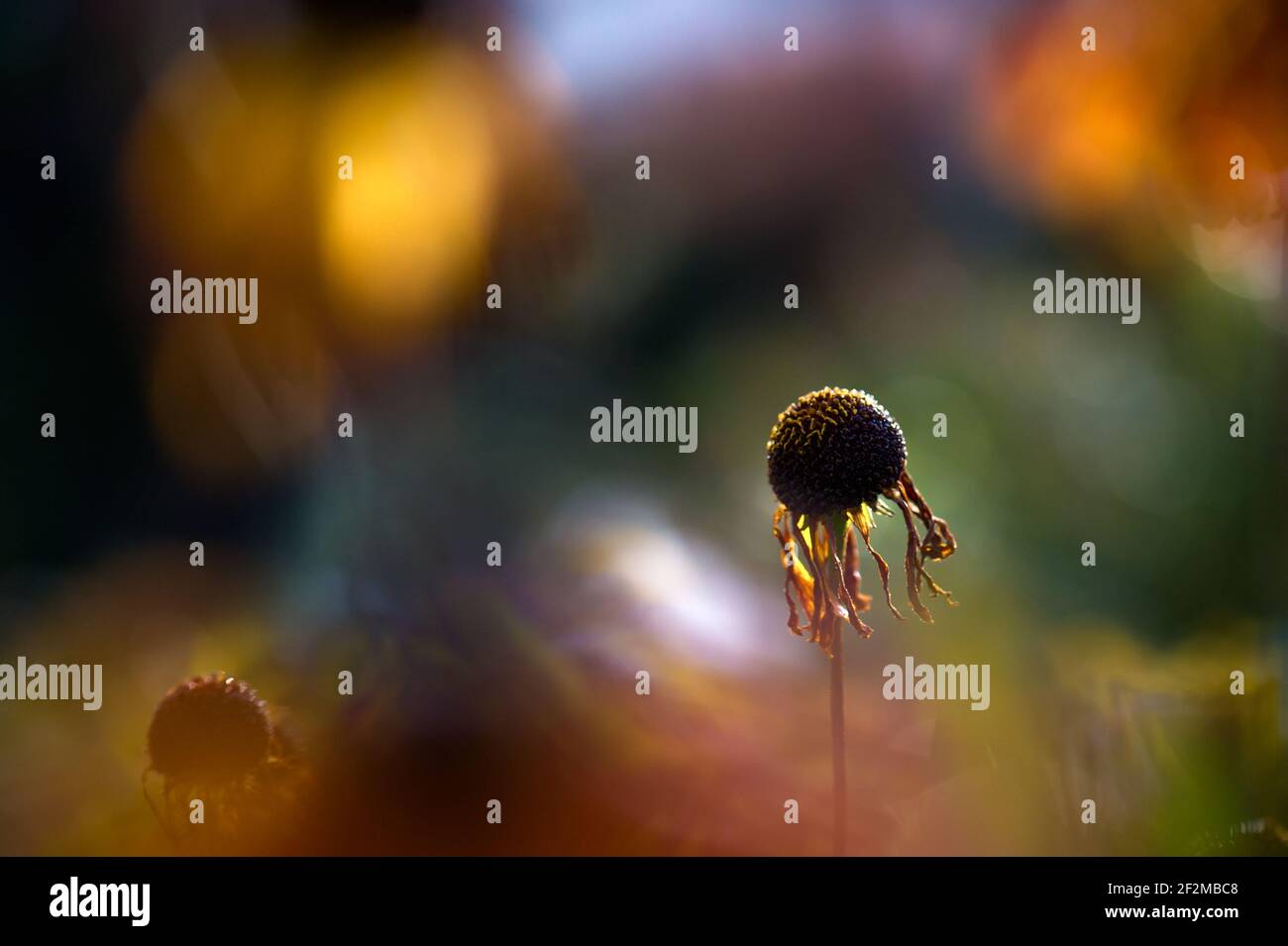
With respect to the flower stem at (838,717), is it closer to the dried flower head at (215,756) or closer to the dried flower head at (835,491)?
the dried flower head at (835,491)

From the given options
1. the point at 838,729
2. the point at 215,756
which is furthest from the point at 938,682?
the point at 215,756

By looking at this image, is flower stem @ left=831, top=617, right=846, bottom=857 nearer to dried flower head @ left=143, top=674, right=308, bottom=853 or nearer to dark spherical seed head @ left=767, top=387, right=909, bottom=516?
dark spherical seed head @ left=767, top=387, right=909, bottom=516

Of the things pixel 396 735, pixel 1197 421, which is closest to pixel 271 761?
pixel 396 735

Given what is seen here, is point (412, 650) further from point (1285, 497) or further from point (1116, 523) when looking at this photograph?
point (1285, 497)

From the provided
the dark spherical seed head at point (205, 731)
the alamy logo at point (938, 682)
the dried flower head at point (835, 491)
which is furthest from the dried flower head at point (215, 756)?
the alamy logo at point (938, 682)

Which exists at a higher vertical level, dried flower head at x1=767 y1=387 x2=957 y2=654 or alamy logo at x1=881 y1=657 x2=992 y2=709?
dried flower head at x1=767 y1=387 x2=957 y2=654

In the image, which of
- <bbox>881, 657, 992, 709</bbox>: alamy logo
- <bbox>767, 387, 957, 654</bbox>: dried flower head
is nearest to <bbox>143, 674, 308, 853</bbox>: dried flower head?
<bbox>767, 387, 957, 654</bbox>: dried flower head

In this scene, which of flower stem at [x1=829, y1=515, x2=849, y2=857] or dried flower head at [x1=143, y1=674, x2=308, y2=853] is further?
dried flower head at [x1=143, y1=674, x2=308, y2=853]

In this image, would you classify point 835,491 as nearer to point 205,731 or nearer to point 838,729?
point 838,729
